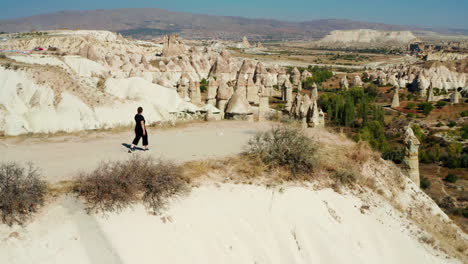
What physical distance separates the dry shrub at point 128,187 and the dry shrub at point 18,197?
570 millimetres

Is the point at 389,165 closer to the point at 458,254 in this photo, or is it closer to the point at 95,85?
the point at 458,254

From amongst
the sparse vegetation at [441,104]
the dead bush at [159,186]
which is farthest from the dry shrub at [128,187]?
the sparse vegetation at [441,104]

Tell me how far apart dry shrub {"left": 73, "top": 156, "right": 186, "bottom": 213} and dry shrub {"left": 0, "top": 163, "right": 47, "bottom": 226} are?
0.57 m

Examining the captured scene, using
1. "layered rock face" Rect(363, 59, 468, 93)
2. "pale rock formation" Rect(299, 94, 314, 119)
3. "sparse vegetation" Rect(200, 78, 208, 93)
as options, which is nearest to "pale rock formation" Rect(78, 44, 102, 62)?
"sparse vegetation" Rect(200, 78, 208, 93)

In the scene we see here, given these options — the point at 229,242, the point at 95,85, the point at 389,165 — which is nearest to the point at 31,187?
the point at 229,242

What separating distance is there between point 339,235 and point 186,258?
2476 millimetres

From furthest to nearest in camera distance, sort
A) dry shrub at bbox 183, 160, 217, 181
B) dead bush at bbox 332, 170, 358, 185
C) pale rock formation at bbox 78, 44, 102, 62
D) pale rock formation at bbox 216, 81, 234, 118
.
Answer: pale rock formation at bbox 78, 44, 102, 62
pale rock formation at bbox 216, 81, 234, 118
dead bush at bbox 332, 170, 358, 185
dry shrub at bbox 183, 160, 217, 181

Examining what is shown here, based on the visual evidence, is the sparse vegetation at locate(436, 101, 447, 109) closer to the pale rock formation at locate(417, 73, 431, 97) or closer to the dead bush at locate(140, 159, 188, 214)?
the pale rock formation at locate(417, 73, 431, 97)

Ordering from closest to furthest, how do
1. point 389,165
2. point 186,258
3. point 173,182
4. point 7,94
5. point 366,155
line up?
point 186,258 < point 173,182 < point 366,155 < point 389,165 < point 7,94

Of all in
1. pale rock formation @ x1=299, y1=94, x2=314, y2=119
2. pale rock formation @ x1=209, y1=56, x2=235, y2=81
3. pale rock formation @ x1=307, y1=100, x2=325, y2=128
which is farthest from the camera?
pale rock formation @ x1=209, y1=56, x2=235, y2=81

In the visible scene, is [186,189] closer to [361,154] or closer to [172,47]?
[361,154]

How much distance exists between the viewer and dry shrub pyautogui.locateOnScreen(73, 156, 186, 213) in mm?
5469

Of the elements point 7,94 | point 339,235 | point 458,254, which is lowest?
point 458,254

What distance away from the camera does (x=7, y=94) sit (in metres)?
10.8
